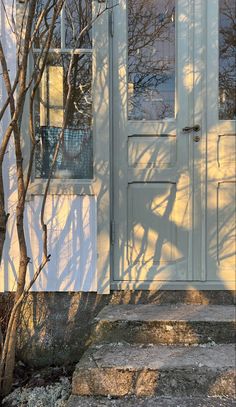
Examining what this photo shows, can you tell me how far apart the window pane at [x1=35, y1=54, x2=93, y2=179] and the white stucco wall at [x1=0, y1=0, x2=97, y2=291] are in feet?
0.75

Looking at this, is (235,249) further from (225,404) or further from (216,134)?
(225,404)

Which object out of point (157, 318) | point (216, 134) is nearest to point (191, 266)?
point (157, 318)

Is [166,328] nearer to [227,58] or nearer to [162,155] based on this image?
[162,155]

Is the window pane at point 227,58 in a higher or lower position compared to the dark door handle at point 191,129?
higher

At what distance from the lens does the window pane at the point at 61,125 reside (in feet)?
12.6

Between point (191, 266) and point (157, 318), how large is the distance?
0.60m

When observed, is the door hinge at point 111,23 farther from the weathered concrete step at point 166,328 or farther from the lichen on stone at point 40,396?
the lichen on stone at point 40,396

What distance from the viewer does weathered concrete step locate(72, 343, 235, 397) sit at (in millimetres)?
3029

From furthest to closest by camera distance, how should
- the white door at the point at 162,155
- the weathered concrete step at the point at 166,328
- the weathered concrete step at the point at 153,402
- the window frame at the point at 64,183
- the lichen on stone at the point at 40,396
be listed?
the white door at the point at 162,155, the window frame at the point at 64,183, the weathered concrete step at the point at 166,328, the lichen on stone at the point at 40,396, the weathered concrete step at the point at 153,402

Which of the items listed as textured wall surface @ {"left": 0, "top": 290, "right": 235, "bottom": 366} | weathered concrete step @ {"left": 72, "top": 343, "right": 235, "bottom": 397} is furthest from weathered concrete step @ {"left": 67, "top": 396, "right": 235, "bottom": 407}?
textured wall surface @ {"left": 0, "top": 290, "right": 235, "bottom": 366}

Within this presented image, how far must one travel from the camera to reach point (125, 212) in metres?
3.94

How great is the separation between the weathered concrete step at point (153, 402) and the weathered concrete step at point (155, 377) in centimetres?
4

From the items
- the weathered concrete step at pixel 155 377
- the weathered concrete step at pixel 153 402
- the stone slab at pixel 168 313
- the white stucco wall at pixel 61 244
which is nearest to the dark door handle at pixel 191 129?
the white stucco wall at pixel 61 244

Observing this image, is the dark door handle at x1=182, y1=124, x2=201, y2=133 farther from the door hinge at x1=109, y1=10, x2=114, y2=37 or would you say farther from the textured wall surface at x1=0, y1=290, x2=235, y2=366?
the textured wall surface at x1=0, y1=290, x2=235, y2=366
